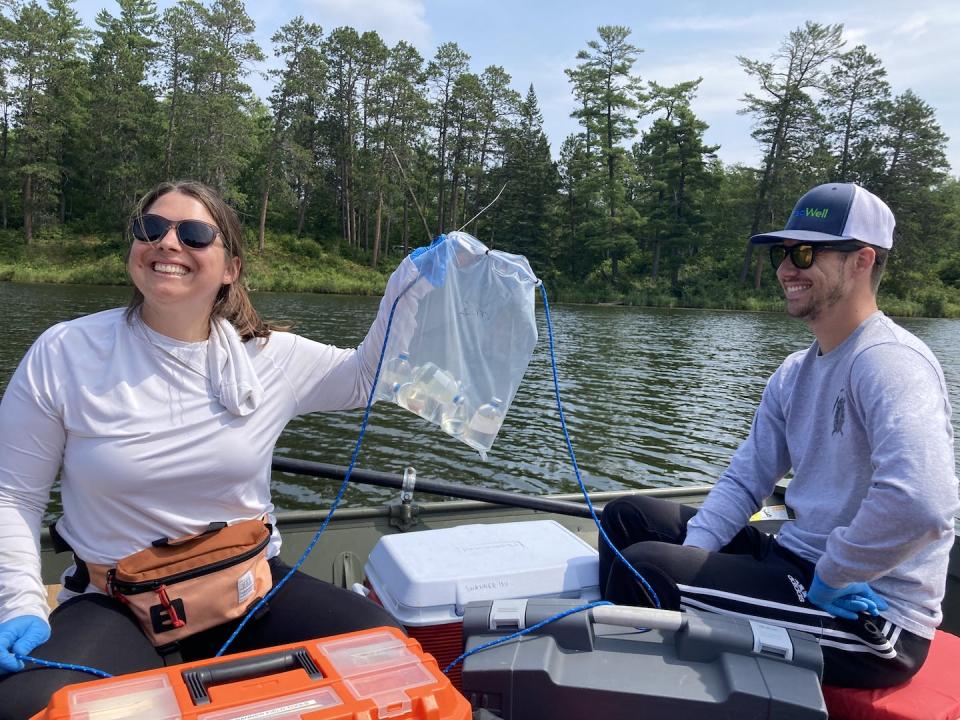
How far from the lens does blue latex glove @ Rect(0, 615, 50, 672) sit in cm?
155

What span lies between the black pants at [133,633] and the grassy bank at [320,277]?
3383cm

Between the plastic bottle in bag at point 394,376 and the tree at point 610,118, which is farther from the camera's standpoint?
the tree at point 610,118

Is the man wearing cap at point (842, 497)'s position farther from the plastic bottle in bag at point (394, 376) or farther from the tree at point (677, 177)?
the tree at point (677, 177)

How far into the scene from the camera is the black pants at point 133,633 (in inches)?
60.5

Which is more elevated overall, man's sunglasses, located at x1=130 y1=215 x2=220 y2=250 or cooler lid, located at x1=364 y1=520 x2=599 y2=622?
man's sunglasses, located at x1=130 y1=215 x2=220 y2=250

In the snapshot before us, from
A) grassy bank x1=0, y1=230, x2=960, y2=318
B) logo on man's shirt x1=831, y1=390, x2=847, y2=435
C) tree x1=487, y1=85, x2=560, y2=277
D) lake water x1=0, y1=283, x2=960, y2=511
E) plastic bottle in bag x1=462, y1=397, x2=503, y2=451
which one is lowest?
lake water x1=0, y1=283, x2=960, y2=511

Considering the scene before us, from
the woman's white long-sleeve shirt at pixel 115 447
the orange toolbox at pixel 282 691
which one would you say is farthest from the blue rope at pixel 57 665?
the orange toolbox at pixel 282 691

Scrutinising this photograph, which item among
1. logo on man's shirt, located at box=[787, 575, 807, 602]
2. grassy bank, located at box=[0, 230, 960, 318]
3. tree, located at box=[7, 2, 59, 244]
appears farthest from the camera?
tree, located at box=[7, 2, 59, 244]

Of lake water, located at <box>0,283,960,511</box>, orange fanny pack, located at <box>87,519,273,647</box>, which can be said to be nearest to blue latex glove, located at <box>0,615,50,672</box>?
orange fanny pack, located at <box>87,519,273,647</box>

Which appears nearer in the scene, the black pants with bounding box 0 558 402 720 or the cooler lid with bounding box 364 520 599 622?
the black pants with bounding box 0 558 402 720

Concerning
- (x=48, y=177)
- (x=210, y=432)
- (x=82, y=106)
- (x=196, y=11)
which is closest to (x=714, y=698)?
(x=210, y=432)

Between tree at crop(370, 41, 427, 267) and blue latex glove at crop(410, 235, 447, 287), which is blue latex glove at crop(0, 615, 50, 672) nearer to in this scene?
Result: blue latex glove at crop(410, 235, 447, 287)

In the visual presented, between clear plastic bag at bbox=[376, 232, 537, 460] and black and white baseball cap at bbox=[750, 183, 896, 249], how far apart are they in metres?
0.89

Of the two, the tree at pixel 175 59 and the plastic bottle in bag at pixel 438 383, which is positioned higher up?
the tree at pixel 175 59
